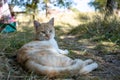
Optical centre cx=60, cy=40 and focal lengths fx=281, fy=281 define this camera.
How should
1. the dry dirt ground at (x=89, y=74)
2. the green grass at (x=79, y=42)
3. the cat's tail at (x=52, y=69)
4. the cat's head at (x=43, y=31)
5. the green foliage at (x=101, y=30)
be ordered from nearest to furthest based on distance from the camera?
the cat's tail at (x=52, y=69) < the dry dirt ground at (x=89, y=74) < the green grass at (x=79, y=42) < the cat's head at (x=43, y=31) < the green foliage at (x=101, y=30)

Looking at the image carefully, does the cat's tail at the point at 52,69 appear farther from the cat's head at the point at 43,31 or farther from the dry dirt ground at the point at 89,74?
the cat's head at the point at 43,31

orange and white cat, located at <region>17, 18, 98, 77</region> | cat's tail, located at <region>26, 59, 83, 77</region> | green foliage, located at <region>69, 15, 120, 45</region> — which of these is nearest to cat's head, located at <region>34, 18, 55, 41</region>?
orange and white cat, located at <region>17, 18, 98, 77</region>

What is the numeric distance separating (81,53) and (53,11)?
6.56 metres

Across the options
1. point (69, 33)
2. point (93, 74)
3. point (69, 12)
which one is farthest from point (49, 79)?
point (69, 12)

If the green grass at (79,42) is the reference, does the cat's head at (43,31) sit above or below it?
above

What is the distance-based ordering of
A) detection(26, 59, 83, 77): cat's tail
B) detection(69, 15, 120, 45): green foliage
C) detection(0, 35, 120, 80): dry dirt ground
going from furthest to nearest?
detection(69, 15, 120, 45): green foliage
detection(0, 35, 120, 80): dry dirt ground
detection(26, 59, 83, 77): cat's tail

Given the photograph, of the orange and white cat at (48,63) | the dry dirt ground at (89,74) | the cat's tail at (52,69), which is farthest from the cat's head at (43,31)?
the cat's tail at (52,69)

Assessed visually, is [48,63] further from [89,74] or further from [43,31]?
[43,31]

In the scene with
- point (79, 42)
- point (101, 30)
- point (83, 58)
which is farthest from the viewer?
point (101, 30)

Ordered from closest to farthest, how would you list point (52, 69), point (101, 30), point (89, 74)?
point (52, 69)
point (89, 74)
point (101, 30)

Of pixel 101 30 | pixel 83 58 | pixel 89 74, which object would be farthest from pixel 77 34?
pixel 89 74

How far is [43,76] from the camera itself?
343 centimetres

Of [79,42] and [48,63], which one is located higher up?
[48,63]

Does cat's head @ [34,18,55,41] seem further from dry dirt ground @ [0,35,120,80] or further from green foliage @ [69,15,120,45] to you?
green foliage @ [69,15,120,45]
